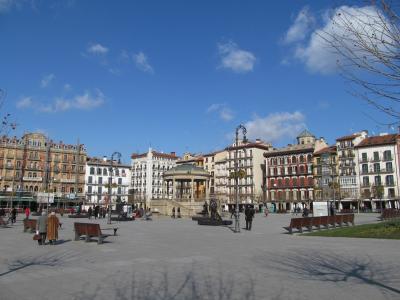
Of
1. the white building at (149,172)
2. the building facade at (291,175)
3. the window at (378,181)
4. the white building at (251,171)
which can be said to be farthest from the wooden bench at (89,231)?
the white building at (149,172)

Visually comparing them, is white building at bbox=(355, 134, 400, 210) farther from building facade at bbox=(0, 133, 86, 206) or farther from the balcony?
the balcony

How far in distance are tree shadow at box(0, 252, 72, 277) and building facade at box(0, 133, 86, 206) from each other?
234ft

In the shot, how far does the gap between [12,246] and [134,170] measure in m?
105

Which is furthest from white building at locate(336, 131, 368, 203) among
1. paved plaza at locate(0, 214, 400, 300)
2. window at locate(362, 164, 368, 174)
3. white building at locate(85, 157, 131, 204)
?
paved plaza at locate(0, 214, 400, 300)

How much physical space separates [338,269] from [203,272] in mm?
3298

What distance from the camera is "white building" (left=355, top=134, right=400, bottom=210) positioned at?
7456cm

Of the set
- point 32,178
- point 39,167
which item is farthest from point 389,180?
point 32,178

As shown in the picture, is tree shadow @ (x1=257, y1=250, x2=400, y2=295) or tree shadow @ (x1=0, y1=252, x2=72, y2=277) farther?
tree shadow @ (x1=0, y1=252, x2=72, y2=277)

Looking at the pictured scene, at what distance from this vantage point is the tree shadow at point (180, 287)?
719 cm

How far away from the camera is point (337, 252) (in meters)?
12.9

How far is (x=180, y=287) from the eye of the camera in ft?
26.0

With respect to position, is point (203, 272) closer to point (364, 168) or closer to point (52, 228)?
point (52, 228)

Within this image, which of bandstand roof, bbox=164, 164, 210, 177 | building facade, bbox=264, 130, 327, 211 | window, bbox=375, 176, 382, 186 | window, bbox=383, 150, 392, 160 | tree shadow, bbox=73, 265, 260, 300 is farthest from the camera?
building facade, bbox=264, 130, 327, 211

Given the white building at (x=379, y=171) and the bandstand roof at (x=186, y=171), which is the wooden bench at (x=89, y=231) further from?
the white building at (x=379, y=171)
